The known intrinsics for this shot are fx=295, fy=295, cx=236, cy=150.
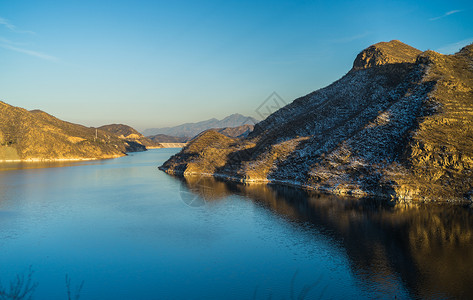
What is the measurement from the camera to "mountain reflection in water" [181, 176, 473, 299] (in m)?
29.5

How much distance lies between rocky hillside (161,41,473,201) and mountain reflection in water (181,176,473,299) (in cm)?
855

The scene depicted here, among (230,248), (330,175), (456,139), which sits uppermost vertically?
(456,139)

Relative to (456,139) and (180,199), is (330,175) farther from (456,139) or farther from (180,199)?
(180,199)

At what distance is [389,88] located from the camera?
109m

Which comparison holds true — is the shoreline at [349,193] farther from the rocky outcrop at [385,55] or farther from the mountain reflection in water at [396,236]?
the rocky outcrop at [385,55]

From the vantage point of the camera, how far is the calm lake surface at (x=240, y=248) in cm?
2861

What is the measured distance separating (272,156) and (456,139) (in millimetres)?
53167

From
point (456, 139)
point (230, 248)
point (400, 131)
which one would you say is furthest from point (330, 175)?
point (230, 248)

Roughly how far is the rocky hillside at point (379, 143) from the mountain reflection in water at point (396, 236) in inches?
336

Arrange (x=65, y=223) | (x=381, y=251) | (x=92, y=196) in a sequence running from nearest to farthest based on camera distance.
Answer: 1. (x=381, y=251)
2. (x=65, y=223)
3. (x=92, y=196)

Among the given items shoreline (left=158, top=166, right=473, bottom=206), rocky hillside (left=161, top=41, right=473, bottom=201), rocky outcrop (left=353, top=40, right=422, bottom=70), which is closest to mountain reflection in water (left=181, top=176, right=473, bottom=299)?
shoreline (left=158, top=166, right=473, bottom=206)

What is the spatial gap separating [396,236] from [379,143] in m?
44.0

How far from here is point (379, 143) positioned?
81.2 m

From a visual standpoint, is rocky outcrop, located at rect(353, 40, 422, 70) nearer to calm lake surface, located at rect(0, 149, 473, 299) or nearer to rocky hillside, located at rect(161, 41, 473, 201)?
rocky hillside, located at rect(161, 41, 473, 201)
